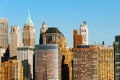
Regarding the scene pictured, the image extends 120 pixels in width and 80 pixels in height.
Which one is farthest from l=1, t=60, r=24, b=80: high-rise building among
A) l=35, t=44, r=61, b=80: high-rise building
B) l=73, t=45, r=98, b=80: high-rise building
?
l=73, t=45, r=98, b=80: high-rise building

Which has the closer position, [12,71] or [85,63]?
[85,63]

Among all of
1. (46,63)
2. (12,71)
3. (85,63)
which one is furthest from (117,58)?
(12,71)

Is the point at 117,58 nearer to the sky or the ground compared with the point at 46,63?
nearer to the sky

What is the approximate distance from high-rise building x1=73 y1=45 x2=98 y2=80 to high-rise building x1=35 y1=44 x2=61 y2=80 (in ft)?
23.4

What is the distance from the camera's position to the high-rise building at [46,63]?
192 meters

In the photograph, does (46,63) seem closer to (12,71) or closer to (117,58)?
(12,71)

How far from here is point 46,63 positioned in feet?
633

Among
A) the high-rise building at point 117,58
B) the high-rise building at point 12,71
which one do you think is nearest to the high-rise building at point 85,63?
the high-rise building at point 117,58

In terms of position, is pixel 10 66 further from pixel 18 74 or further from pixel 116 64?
pixel 116 64

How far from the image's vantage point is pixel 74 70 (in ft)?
636

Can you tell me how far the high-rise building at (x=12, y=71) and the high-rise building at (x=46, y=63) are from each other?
7.24 meters

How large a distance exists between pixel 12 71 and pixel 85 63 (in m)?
27.9

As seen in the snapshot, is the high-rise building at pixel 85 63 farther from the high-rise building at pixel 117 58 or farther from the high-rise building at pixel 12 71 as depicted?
the high-rise building at pixel 12 71

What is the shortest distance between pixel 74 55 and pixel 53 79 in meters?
12.2
